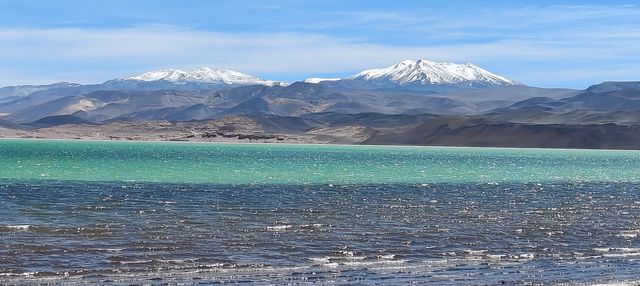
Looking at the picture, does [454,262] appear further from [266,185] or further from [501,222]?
[266,185]

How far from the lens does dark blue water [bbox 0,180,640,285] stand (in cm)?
2586

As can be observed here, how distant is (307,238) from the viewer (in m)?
33.7

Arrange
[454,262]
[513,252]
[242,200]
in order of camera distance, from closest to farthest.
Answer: [454,262] < [513,252] < [242,200]

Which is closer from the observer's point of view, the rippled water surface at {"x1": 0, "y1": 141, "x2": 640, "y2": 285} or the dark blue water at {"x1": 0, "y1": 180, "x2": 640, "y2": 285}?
the dark blue water at {"x1": 0, "y1": 180, "x2": 640, "y2": 285}

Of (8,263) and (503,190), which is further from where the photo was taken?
(503,190)

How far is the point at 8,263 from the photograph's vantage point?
2642 centimetres

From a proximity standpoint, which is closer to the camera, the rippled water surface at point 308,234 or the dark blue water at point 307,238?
the dark blue water at point 307,238

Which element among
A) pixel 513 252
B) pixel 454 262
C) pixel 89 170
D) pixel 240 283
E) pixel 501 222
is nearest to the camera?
pixel 240 283

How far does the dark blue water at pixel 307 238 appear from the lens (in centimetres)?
2586

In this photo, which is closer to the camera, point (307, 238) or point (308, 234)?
point (307, 238)

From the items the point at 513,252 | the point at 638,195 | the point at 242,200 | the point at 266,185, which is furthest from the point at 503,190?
the point at 513,252

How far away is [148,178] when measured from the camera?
237 ft

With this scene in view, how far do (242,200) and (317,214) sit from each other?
8.62 metres

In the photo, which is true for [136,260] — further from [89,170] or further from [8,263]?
[89,170]
